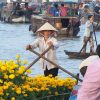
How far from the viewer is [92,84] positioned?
484cm

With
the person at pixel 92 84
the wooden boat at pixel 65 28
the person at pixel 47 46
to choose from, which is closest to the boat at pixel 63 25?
the wooden boat at pixel 65 28

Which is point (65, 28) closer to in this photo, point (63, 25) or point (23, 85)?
point (63, 25)

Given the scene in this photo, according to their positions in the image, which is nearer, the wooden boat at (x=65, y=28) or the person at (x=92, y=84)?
the person at (x=92, y=84)

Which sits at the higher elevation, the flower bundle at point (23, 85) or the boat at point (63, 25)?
the flower bundle at point (23, 85)

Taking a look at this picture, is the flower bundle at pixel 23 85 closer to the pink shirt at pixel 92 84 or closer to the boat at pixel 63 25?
the pink shirt at pixel 92 84

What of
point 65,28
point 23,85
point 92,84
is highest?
point 92,84

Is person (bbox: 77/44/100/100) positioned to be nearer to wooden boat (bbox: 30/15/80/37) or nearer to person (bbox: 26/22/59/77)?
person (bbox: 26/22/59/77)

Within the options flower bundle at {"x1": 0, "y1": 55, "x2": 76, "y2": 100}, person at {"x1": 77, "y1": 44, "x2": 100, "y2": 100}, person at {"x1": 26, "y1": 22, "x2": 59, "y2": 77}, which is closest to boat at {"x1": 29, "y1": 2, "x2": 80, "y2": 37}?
person at {"x1": 26, "y1": 22, "x2": 59, "y2": 77}

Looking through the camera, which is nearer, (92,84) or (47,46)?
(92,84)

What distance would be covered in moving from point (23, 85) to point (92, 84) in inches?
117

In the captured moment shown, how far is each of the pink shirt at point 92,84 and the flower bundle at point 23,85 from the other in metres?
2.53

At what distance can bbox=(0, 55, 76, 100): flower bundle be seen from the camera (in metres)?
7.47

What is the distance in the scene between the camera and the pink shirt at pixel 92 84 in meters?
4.83

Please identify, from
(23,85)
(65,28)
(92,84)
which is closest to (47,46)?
(23,85)
